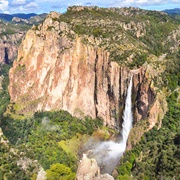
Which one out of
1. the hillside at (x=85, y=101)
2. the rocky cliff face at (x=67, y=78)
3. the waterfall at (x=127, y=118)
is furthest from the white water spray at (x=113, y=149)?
the rocky cliff face at (x=67, y=78)

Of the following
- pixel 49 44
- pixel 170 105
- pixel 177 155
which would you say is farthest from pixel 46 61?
pixel 177 155

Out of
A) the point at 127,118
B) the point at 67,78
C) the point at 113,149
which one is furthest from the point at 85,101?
the point at 113,149

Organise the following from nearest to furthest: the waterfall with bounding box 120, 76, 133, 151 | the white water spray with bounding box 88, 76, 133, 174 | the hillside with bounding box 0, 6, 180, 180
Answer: the hillside with bounding box 0, 6, 180, 180 < the white water spray with bounding box 88, 76, 133, 174 < the waterfall with bounding box 120, 76, 133, 151

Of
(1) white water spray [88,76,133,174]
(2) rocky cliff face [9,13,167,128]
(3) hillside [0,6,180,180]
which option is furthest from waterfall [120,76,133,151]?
(2) rocky cliff face [9,13,167,128]

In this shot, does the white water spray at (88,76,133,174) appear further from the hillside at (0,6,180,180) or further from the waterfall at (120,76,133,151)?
the hillside at (0,6,180,180)

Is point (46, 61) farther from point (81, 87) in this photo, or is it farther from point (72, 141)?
point (72, 141)

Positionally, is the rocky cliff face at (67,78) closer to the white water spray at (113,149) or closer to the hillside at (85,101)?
the hillside at (85,101)
